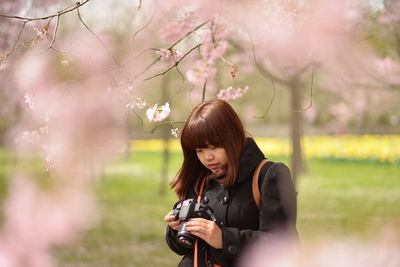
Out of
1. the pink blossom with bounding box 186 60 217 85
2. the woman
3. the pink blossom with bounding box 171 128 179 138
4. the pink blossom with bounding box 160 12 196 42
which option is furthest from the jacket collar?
the pink blossom with bounding box 160 12 196 42

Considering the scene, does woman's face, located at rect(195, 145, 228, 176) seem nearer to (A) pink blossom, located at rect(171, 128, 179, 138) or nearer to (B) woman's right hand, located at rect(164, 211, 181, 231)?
(B) woman's right hand, located at rect(164, 211, 181, 231)

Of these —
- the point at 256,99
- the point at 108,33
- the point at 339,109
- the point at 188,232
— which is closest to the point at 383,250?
the point at 188,232

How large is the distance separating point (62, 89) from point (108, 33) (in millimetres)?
4076

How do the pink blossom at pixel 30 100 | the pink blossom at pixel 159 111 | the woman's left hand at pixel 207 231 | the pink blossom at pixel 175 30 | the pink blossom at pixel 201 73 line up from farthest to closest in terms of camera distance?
the pink blossom at pixel 175 30 < the pink blossom at pixel 201 73 < the pink blossom at pixel 30 100 < the pink blossom at pixel 159 111 < the woman's left hand at pixel 207 231

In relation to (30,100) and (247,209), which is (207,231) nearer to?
(247,209)

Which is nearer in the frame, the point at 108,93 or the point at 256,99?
the point at 108,93

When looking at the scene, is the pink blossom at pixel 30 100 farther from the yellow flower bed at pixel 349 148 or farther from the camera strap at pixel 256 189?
the yellow flower bed at pixel 349 148

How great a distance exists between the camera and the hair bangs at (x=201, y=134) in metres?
1.77

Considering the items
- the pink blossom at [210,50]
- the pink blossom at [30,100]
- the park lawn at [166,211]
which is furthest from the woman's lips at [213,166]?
the park lawn at [166,211]

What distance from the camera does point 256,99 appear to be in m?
12.4

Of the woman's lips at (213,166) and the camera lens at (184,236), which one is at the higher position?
the woman's lips at (213,166)

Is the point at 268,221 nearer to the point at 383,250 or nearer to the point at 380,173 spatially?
the point at 383,250

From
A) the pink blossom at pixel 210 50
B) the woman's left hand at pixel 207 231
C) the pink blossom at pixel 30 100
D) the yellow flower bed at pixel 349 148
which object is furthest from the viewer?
the yellow flower bed at pixel 349 148

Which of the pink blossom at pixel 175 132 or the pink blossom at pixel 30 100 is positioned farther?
the pink blossom at pixel 30 100
